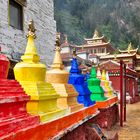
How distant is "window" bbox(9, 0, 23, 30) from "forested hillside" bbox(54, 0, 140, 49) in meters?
56.3

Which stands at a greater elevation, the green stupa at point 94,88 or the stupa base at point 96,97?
the green stupa at point 94,88

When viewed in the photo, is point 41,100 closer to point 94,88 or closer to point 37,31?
point 94,88

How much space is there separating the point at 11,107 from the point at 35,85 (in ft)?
3.35

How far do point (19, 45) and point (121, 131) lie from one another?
17.3ft

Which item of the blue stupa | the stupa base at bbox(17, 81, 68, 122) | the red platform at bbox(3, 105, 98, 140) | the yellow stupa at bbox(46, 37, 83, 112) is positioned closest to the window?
the blue stupa

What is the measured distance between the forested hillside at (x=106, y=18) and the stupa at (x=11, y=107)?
201ft

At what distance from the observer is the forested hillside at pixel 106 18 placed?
6650cm

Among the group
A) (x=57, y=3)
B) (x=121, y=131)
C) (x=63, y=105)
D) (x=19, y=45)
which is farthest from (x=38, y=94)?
(x=57, y=3)

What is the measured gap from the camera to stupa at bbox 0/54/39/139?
3916 millimetres

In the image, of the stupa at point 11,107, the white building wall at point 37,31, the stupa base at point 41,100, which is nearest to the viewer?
the stupa at point 11,107

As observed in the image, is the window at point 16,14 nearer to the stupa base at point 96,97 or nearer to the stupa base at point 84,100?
the stupa base at point 84,100

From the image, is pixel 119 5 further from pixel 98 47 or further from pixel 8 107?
pixel 8 107

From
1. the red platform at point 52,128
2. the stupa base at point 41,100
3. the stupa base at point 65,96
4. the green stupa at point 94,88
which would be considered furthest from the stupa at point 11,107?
the green stupa at point 94,88

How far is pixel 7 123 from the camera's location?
390 cm
